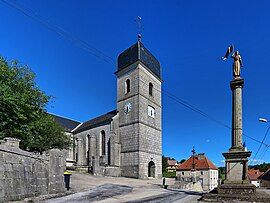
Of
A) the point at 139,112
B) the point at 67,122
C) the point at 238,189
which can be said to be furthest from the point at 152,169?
the point at 238,189

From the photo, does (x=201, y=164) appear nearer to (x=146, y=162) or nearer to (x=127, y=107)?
(x=146, y=162)

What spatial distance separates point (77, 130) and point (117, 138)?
13403 mm

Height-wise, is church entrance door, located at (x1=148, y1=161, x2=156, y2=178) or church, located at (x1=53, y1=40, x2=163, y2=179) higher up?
church, located at (x1=53, y1=40, x2=163, y2=179)

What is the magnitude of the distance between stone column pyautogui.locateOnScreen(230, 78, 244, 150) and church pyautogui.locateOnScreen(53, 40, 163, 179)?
24433 mm

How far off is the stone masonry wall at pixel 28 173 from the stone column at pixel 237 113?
9.18 metres

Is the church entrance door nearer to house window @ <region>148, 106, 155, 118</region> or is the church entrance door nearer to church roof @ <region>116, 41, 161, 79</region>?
house window @ <region>148, 106, 155, 118</region>

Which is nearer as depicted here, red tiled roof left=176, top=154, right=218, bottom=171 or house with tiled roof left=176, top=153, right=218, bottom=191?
house with tiled roof left=176, top=153, right=218, bottom=191

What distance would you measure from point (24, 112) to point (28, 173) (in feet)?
35.6

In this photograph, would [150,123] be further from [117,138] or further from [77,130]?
[77,130]

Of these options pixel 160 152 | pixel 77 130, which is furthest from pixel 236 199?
pixel 77 130

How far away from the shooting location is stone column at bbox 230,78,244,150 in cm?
1420

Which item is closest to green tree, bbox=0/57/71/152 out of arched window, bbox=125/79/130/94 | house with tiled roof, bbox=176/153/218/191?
arched window, bbox=125/79/130/94

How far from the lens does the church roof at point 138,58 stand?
4244 centimetres

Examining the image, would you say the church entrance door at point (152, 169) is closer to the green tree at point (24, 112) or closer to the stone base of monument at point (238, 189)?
the green tree at point (24, 112)
